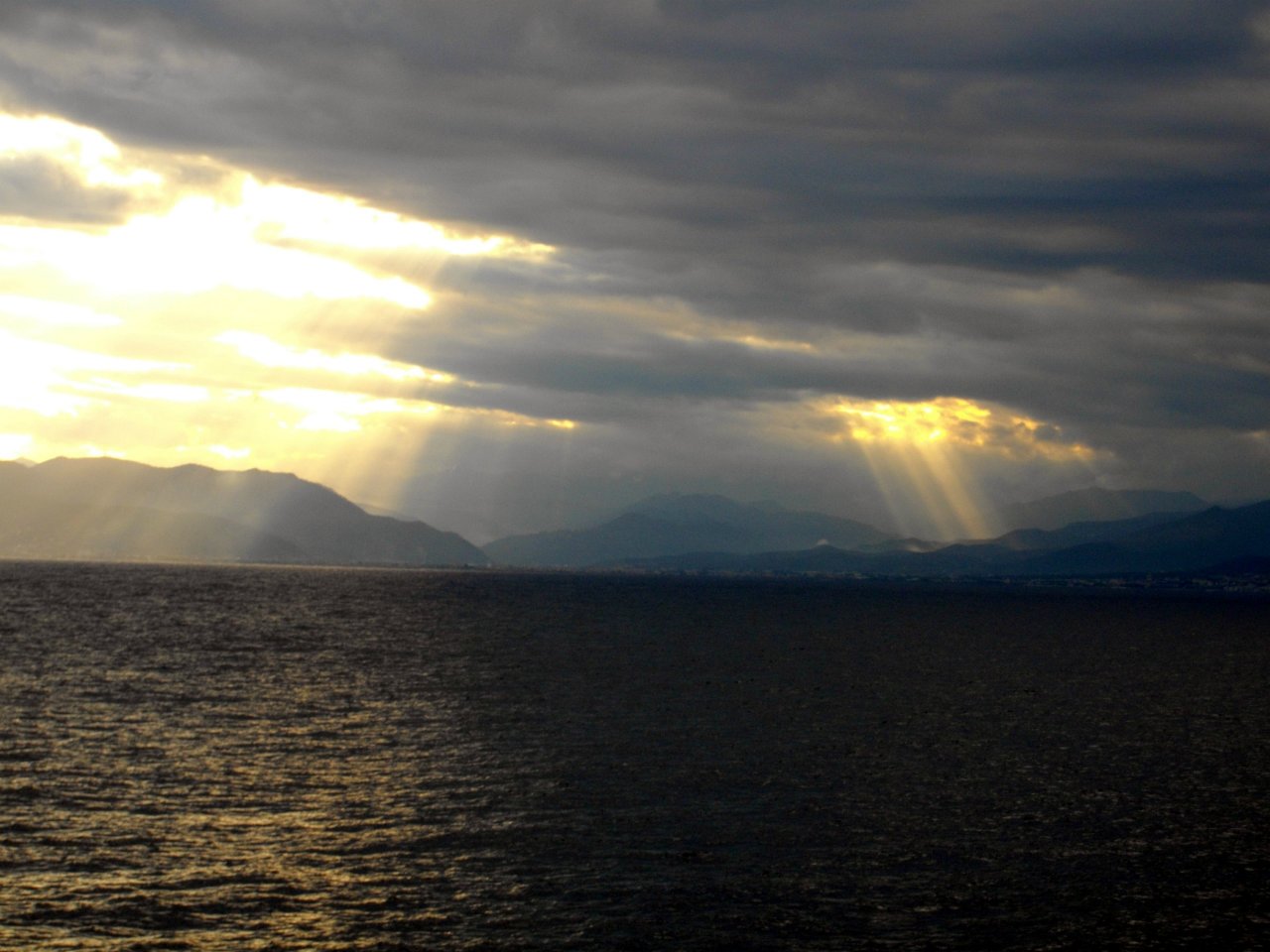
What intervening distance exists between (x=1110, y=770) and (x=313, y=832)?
1757 inches

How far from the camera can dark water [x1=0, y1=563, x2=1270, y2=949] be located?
3856cm

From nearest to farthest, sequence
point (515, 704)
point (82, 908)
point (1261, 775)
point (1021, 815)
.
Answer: point (82, 908)
point (1021, 815)
point (1261, 775)
point (515, 704)

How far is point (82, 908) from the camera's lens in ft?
125

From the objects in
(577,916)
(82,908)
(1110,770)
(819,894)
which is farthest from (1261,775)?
(82,908)

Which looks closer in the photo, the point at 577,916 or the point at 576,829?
the point at 577,916

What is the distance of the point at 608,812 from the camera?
53188mm

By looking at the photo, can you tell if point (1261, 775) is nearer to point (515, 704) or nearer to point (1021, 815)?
point (1021, 815)

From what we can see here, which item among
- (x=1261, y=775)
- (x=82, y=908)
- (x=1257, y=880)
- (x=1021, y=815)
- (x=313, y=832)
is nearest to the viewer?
(x=82, y=908)

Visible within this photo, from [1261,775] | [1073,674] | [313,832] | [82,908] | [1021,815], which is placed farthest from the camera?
[1073,674]

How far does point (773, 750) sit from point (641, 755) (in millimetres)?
8542

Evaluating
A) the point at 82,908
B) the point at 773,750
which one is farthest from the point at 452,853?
the point at 773,750

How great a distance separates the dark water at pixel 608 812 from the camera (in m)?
38.6

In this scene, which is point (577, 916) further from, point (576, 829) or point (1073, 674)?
point (1073, 674)

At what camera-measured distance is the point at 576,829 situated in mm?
49906
